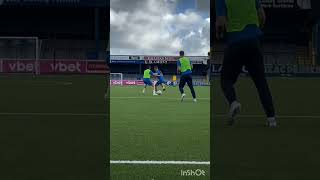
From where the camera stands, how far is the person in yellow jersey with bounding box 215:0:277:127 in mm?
5852

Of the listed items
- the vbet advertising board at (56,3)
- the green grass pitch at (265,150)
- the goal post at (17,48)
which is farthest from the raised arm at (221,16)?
the vbet advertising board at (56,3)

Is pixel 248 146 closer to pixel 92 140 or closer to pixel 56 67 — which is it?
pixel 92 140

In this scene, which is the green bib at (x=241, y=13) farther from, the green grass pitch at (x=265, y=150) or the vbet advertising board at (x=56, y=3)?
the vbet advertising board at (x=56, y=3)

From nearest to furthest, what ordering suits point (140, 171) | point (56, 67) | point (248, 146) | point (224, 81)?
1. point (140, 171)
2. point (248, 146)
3. point (224, 81)
4. point (56, 67)

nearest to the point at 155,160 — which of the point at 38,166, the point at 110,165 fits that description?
the point at 110,165

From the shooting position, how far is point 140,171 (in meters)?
3.43

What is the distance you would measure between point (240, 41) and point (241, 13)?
34 centimetres

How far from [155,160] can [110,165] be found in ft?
1.17

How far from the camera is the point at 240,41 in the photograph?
6.00 meters

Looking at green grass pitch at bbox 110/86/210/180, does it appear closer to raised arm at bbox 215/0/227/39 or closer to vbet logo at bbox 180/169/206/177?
vbet logo at bbox 180/169/206/177

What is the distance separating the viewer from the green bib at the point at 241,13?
5.85 m

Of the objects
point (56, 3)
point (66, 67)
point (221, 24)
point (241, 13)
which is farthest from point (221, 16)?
point (56, 3)

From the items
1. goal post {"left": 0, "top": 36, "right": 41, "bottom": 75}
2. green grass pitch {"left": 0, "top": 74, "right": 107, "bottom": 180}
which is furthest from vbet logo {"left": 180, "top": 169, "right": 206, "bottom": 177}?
goal post {"left": 0, "top": 36, "right": 41, "bottom": 75}

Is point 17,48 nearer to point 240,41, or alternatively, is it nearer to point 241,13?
point 240,41
